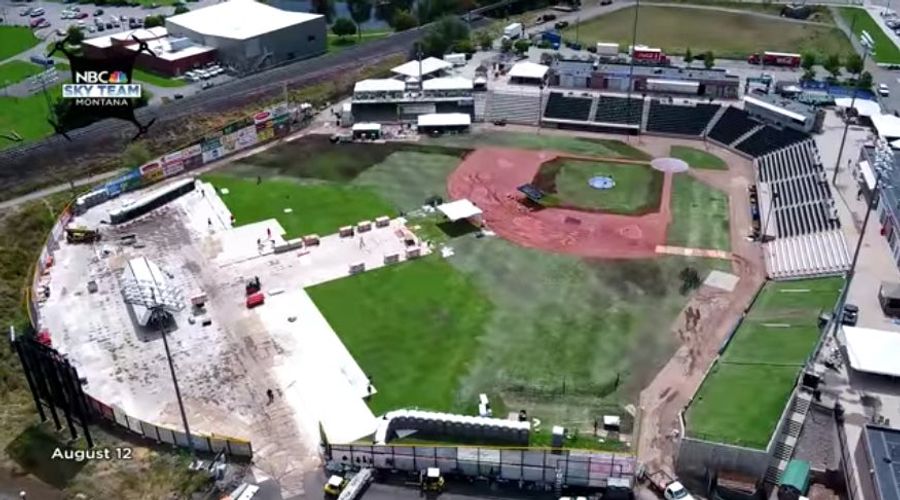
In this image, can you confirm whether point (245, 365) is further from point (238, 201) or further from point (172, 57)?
point (172, 57)

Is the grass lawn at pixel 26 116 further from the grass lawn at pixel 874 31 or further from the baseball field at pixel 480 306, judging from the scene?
the grass lawn at pixel 874 31

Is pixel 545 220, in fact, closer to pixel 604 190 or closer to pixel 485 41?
pixel 604 190

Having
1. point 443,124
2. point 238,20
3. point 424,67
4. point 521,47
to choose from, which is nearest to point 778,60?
point 521,47

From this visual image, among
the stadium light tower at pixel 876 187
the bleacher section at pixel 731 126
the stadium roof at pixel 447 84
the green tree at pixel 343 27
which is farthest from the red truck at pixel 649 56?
the green tree at pixel 343 27

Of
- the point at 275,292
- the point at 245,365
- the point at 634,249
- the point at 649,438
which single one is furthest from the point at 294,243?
the point at 649,438

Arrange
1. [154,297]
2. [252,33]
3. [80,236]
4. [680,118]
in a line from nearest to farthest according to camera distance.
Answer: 1. [154,297]
2. [80,236]
3. [680,118]
4. [252,33]
